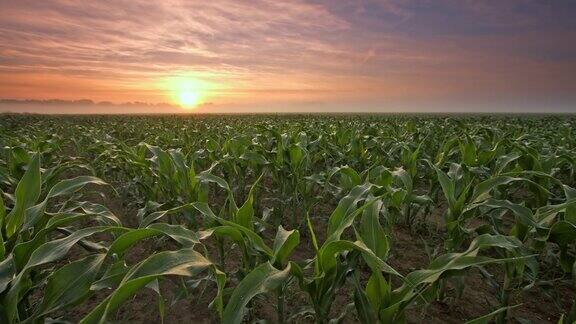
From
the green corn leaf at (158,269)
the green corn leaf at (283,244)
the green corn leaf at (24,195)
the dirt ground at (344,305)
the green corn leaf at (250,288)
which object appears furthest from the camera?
the dirt ground at (344,305)

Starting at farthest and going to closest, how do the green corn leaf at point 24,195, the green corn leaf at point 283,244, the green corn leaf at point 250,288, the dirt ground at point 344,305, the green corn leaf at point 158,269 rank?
the dirt ground at point 344,305 < the green corn leaf at point 24,195 < the green corn leaf at point 283,244 < the green corn leaf at point 250,288 < the green corn leaf at point 158,269

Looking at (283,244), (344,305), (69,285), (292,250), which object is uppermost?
(283,244)

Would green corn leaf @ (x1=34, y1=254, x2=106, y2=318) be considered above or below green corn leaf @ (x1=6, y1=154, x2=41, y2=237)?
below

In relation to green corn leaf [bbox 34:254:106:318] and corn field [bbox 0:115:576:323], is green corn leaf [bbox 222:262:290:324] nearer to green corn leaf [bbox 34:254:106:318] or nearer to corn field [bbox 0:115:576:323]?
corn field [bbox 0:115:576:323]

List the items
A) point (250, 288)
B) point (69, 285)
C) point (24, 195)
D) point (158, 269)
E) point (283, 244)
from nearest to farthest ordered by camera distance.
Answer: point (158, 269) → point (250, 288) → point (69, 285) → point (283, 244) → point (24, 195)

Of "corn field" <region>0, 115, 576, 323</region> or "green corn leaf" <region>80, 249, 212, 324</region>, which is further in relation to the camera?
"corn field" <region>0, 115, 576, 323</region>

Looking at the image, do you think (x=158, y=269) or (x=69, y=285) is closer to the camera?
(x=158, y=269)

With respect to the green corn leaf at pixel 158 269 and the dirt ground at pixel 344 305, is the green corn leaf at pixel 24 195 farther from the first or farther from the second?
the dirt ground at pixel 344 305

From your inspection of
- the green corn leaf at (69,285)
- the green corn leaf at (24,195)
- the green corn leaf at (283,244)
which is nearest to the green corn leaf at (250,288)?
the green corn leaf at (283,244)

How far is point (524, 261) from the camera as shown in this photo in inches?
88.0

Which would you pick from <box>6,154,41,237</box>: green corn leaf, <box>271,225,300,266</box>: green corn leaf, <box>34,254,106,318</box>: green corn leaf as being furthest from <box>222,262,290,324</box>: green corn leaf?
<box>6,154,41,237</box>: green corn leaf

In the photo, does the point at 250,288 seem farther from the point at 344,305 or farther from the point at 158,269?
the point at 344,305

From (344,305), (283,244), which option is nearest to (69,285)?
(283,244)

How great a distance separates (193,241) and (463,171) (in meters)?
3.07
